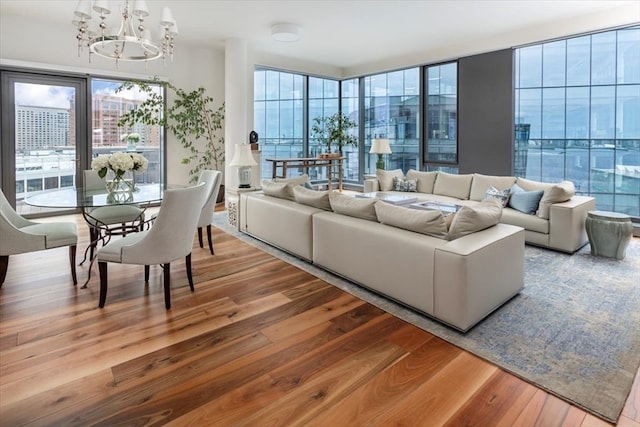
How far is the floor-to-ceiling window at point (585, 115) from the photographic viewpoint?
5.21 meters

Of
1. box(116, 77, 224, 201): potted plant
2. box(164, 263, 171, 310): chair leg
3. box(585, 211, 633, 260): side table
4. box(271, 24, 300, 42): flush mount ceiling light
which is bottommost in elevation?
box(164, 263, 171, 310): chair leg

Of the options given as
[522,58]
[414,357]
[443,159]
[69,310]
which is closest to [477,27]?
[522,58]

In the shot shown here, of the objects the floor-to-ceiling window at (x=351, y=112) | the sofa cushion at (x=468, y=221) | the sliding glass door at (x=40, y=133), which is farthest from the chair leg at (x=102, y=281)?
→ the floor-to-ceiling window at (x=351, y=112)

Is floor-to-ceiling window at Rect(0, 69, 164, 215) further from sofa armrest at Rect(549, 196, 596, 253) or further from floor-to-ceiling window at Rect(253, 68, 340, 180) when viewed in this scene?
sofa armrest at Rect(549, 196, 596, 253)

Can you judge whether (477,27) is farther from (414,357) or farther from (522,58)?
(414,357)

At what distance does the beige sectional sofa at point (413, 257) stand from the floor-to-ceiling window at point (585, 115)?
369 centimetres

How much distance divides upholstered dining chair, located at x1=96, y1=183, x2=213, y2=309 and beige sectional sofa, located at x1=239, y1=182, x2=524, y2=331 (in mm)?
1231

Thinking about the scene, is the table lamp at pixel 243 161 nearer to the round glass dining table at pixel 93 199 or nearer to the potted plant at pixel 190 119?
the round glass dining table at pixel 93 199

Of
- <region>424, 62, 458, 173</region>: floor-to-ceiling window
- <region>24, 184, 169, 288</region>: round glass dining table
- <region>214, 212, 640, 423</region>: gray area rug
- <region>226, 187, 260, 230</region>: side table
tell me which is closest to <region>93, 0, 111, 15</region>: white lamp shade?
<region>24, 184, 169, 288</region>: round glass dining table

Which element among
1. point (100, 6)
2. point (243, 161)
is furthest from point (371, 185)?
point (100, 6)

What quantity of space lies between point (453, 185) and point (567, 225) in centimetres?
194

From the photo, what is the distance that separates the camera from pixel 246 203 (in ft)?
15.7

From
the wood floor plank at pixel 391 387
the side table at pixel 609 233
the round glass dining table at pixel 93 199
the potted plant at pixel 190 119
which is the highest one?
the potted plant at pixel 190 119

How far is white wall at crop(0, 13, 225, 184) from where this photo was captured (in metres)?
5.36
